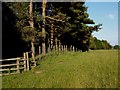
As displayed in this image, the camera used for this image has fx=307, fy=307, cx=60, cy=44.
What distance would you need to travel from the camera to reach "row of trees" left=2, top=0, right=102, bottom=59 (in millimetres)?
32312

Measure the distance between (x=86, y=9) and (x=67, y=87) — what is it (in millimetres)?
49336

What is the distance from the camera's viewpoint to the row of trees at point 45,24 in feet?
106

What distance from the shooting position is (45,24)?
40.0 m

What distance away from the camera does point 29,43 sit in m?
35.7

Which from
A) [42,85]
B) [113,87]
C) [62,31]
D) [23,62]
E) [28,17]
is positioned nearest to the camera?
[113,87]

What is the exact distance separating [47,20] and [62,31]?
13.0ft

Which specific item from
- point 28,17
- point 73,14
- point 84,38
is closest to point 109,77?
point 28,17

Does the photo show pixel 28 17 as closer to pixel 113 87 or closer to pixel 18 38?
pixel 18 38

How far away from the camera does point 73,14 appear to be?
54.0m

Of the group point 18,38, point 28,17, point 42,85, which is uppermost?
point 28,17

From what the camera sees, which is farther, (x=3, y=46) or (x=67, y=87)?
(x=3, y=46)

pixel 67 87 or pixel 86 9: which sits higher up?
pixel 86 9

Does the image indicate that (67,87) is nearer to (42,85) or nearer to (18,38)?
(42,85)

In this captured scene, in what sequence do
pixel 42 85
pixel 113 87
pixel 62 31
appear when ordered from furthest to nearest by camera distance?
1. pixel 62 31
2. pixel 42 85
3. pixel 113 87
